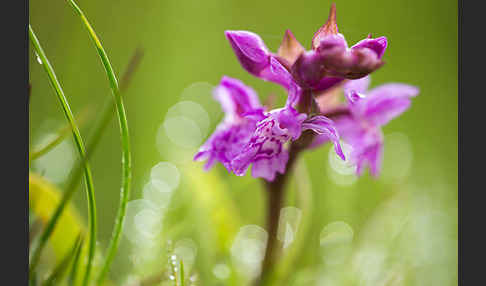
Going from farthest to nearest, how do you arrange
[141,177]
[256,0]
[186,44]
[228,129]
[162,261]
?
[256,0]
[186,44]
[141,177]
[162,261]
[228,129]

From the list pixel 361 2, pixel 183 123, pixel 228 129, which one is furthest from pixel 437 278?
pixel 361 2

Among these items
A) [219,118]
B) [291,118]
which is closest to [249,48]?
[291,118]

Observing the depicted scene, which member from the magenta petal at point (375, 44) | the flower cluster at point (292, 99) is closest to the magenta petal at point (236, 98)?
the flower cluster at point (292, 99)

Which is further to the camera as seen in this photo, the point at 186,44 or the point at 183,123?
the point at 186,44

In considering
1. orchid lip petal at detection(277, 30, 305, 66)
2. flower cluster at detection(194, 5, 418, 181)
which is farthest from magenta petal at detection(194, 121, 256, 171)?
orchid lip petal at detection(277, 30, 305, 66)

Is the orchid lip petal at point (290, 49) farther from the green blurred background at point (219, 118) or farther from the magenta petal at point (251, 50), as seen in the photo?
the green blurred background at point (219, 118)

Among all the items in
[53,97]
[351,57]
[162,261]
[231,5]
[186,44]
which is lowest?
[162,261]

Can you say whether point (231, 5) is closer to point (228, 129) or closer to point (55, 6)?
point (55, 6)
